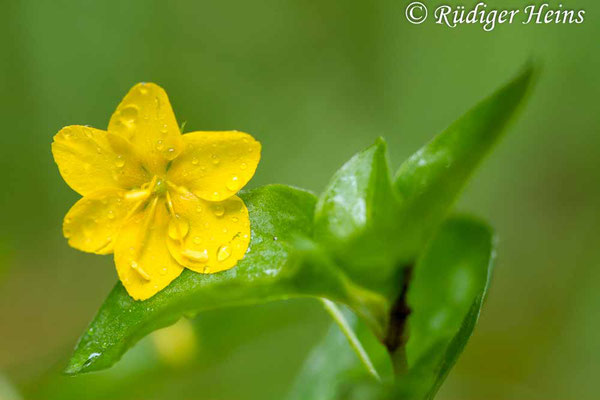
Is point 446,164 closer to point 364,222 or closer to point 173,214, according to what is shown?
point 364,222

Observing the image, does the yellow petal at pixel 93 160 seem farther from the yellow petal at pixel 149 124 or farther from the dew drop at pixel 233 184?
the dew drop at pixel 233 184

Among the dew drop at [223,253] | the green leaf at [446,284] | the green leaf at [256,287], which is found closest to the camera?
the green leaf at [256,287]

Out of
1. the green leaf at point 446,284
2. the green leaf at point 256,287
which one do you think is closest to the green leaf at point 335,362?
the green leaf at point 446,284

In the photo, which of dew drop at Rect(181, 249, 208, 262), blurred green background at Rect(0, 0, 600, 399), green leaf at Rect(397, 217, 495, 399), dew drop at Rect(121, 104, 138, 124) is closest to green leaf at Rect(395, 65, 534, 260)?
green leaf at Rect(397, 217, 495, 399)

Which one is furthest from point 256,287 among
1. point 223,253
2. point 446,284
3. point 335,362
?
point 335,362

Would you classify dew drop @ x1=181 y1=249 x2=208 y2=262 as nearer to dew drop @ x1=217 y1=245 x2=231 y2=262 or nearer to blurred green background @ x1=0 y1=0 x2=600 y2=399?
dew drop @ x1=217 y1=245 x2=231 y2=262

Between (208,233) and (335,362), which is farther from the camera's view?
(335,362)
